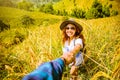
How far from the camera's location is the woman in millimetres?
4617

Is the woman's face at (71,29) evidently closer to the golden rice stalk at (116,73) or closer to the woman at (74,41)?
the woman at (74,41)

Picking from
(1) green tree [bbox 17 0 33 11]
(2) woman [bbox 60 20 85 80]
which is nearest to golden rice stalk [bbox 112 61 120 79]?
(2) woman [bbox 60 20 85 80]

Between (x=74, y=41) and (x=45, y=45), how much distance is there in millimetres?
199

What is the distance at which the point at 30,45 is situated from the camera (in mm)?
4719

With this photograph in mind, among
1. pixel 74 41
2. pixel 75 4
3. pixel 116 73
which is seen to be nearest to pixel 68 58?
pixel 74 41

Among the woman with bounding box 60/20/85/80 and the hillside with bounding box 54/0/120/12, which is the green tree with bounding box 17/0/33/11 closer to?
the hillside with bounding box 54/0/120/12

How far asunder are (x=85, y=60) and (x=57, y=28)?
0.27 meters

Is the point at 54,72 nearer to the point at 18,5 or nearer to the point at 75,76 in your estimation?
the point at 75,76

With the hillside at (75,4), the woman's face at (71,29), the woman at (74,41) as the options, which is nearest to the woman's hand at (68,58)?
the woman at (74,41)

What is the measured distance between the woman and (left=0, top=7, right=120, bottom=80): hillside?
41mm

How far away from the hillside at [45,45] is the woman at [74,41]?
41 mm

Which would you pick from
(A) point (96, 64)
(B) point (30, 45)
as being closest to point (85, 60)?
(A) point (96, 64)

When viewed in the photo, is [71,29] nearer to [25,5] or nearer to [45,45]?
[45,45]

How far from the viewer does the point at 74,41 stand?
464 cm
